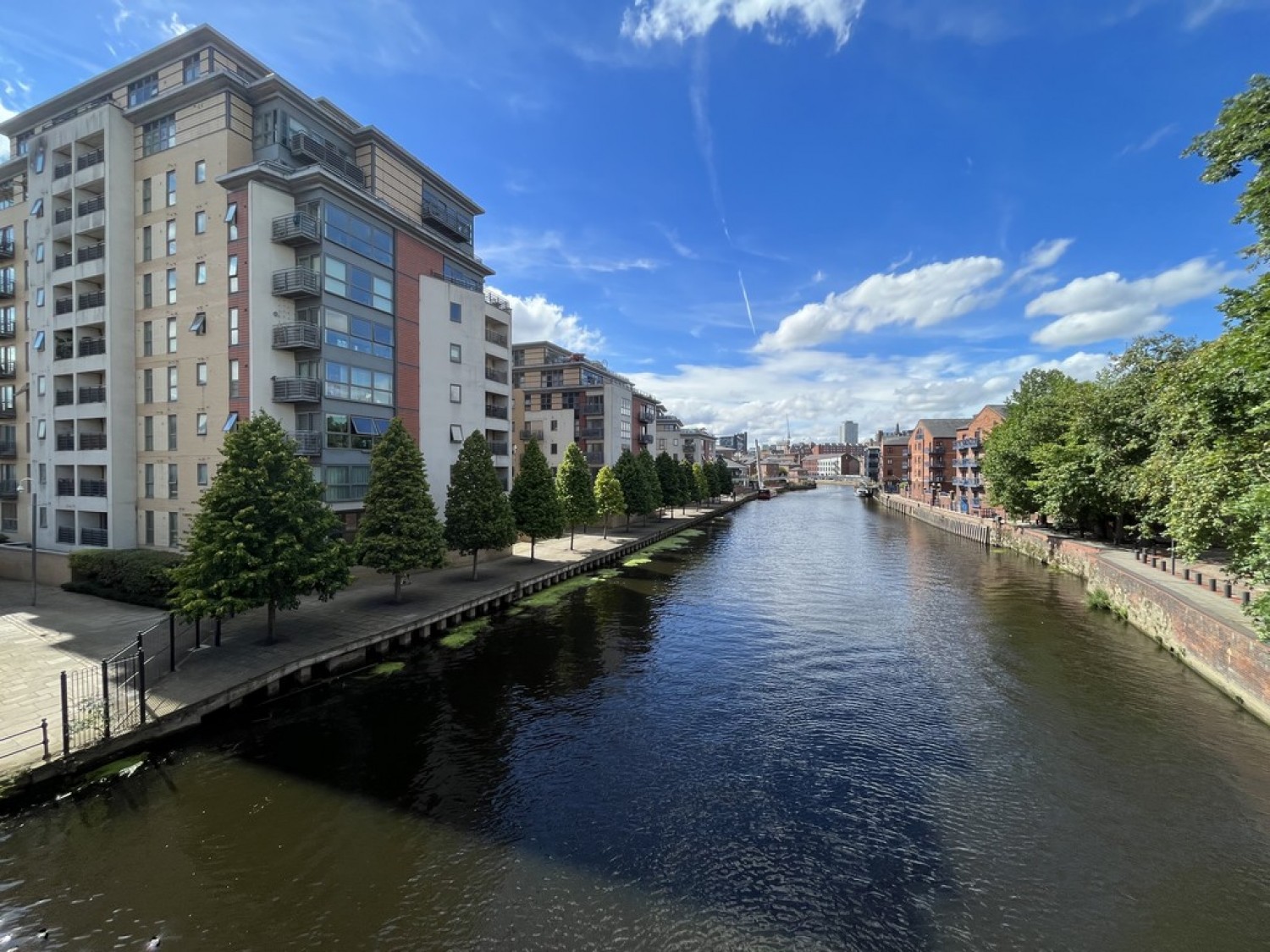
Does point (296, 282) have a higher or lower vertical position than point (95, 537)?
higher

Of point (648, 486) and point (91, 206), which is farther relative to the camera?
point (648, 486)

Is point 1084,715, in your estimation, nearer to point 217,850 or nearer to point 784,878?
point 784,878

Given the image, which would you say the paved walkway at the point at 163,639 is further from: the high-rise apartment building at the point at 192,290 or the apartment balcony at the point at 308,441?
the apartment balcony at the point at 308,441

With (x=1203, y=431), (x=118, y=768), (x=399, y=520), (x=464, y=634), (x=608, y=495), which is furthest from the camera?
(x=608, y=495)

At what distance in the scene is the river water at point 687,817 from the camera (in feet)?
31.0

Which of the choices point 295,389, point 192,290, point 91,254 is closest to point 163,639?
point 295,389

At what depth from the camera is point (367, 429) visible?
103ft

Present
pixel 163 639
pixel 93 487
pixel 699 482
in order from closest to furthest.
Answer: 1. pixel 163 639
2. pixel 93 487
3. pixel 699 482

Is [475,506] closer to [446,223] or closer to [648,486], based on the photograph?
[446,223]

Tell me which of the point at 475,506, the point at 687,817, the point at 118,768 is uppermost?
the point at 475,506

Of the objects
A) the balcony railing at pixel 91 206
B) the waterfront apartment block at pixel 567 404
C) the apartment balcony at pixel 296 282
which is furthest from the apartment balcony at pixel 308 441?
the waterfront apartment block at pixel 567 404

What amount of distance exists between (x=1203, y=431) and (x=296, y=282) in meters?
38.8

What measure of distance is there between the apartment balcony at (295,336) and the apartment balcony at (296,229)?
4.07 metres

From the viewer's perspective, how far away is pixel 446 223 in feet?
124
